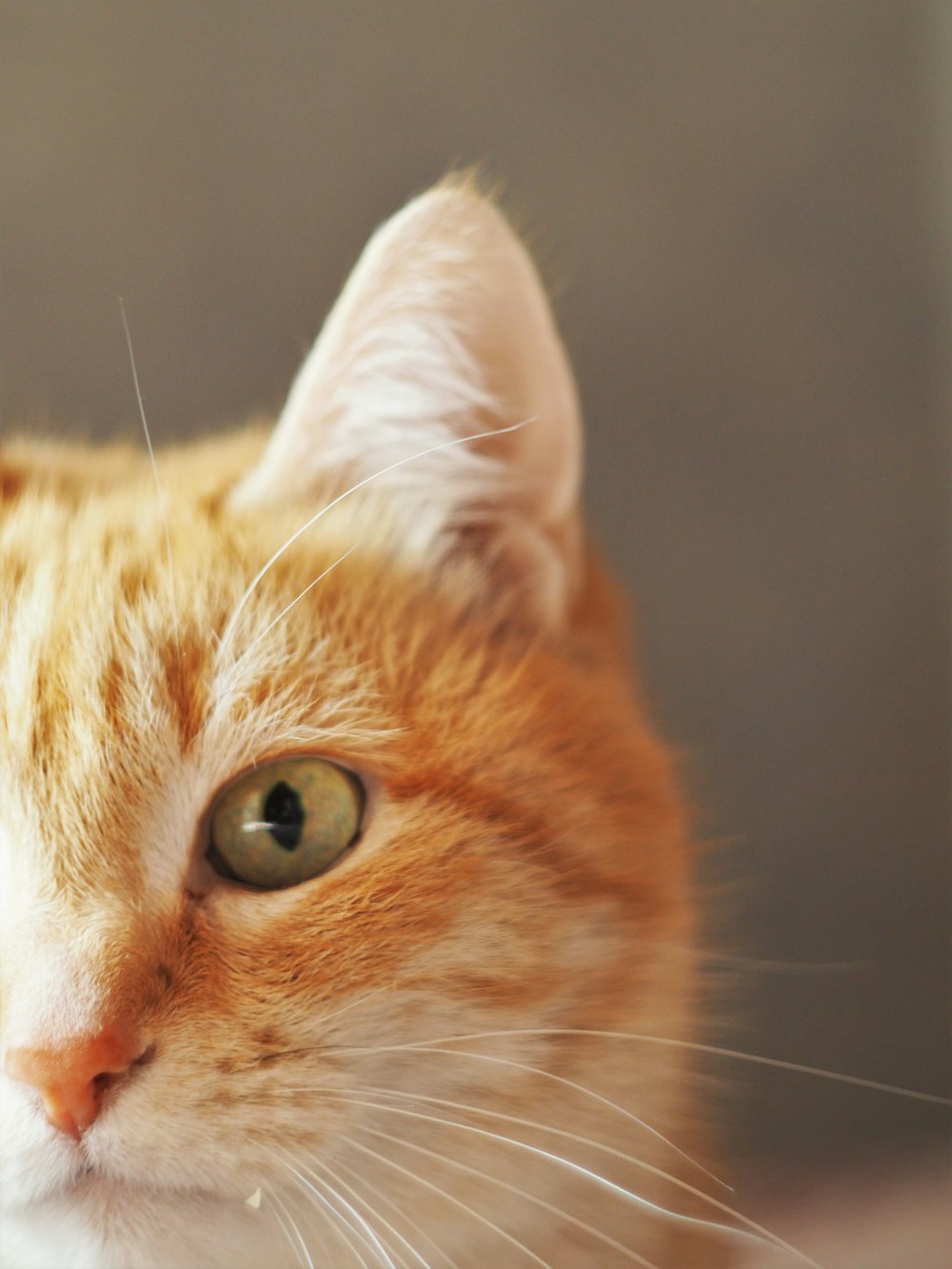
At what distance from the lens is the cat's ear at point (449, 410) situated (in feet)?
2.77

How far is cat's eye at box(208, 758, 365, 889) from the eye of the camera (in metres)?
0.78

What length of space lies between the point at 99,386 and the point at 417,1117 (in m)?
0.87

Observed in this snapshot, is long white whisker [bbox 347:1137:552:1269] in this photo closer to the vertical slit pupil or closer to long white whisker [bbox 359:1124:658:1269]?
long white whisker [bbox 359:1124:658:1269]

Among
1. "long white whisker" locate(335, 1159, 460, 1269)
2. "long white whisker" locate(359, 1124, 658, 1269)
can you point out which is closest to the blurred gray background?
"long white whisker" locate(359, 1124, 658, 1269)

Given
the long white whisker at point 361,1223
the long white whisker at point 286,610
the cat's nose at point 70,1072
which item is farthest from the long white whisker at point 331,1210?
the long white whisker at point 286,610

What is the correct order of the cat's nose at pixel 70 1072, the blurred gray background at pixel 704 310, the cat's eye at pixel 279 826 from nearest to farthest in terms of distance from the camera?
the cat's nose at pixel 70 1072
the cat's eye at pixel 279 826
the blurred gray background at pixel 704 310

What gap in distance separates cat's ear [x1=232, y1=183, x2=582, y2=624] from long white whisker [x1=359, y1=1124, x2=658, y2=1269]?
434 mm

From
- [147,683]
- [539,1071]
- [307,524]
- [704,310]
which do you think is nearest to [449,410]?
[307,524]

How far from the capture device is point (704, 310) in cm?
142

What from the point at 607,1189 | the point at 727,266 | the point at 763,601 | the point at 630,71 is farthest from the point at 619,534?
the point at 607,1189

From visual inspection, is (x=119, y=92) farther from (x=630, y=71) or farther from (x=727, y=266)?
(x=727, y=266)

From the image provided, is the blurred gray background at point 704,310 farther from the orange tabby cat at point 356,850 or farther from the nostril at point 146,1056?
the nostril at point 146,1056

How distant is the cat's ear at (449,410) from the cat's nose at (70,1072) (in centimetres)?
44

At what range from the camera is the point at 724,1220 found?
38.8 inches
